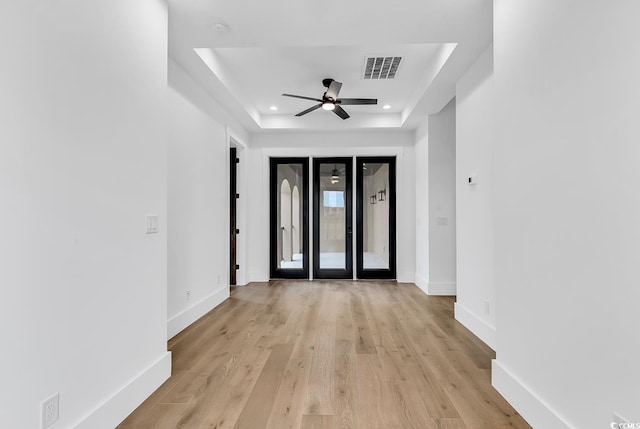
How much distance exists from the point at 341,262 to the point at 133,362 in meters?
4.44

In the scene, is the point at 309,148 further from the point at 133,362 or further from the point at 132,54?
the point at 133,362

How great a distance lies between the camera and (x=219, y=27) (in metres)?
2.65

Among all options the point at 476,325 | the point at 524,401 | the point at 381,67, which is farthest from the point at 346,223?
the point at 524,401

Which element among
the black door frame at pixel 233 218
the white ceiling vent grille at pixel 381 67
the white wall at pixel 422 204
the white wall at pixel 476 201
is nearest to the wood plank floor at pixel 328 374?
the white wall at pixel 476 201

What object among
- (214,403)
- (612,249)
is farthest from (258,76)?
(612,249)

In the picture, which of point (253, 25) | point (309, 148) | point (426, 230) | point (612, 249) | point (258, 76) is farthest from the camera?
point (309, 148)

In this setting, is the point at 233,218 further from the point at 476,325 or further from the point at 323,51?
the point at 476,325

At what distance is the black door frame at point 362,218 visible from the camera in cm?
594

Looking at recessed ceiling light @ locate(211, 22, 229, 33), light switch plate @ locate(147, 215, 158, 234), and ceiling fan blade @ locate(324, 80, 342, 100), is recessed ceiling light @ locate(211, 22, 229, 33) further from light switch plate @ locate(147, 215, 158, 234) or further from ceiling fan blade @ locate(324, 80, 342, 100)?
light switch plate @ locate(147, 215, 158, 234)

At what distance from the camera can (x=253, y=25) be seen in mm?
2639

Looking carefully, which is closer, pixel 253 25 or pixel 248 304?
pixel 253 25

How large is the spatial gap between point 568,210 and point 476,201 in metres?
1.71

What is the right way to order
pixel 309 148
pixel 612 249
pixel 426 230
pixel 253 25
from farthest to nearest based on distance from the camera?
pixel 309 148, pixel 426 230, pixel 253 25, pixel 612 249

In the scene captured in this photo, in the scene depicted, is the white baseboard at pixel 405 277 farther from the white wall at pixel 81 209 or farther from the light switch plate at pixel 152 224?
the light switch plate at pixel 152 224
